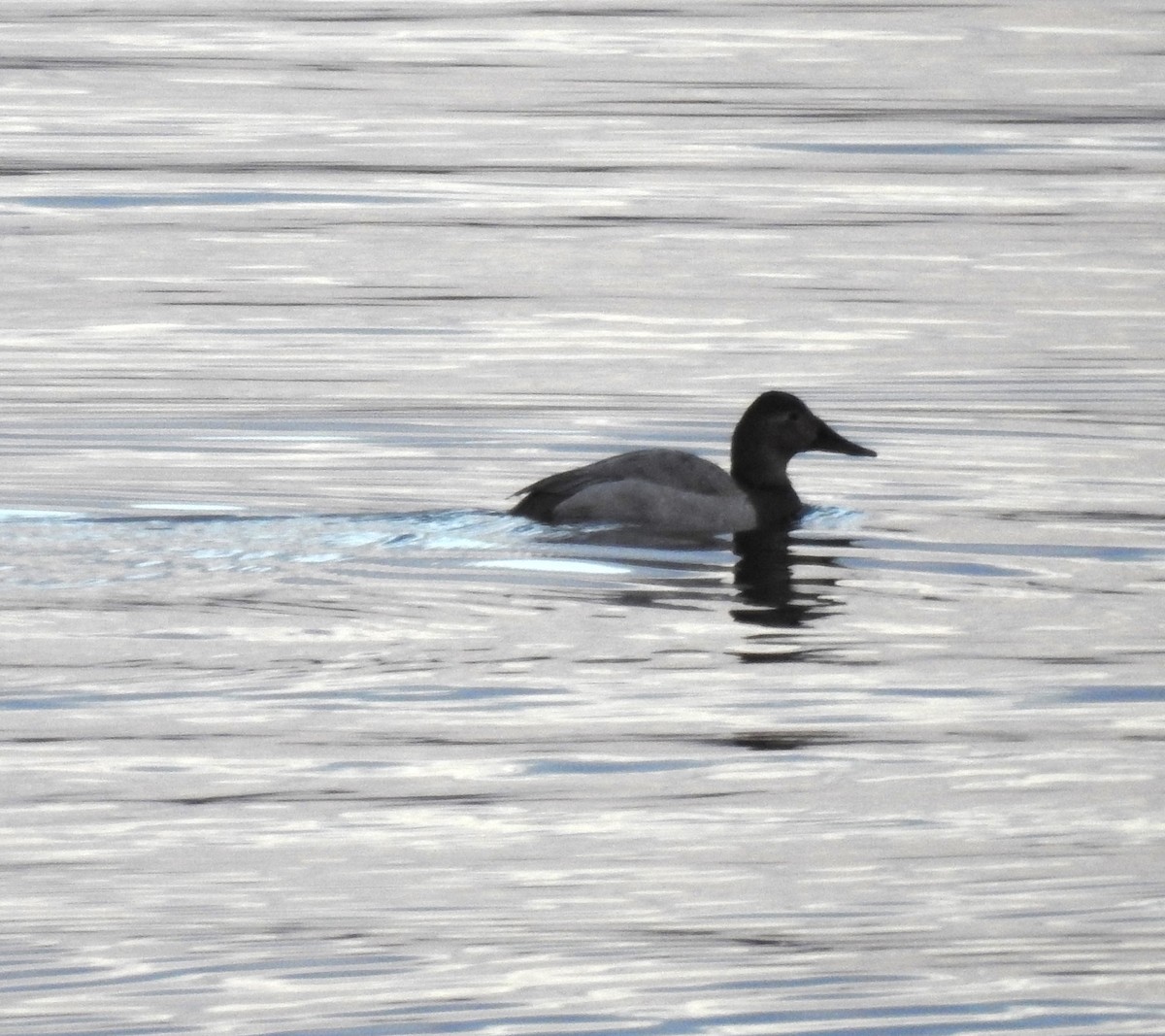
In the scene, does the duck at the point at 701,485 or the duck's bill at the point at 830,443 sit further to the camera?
the duck's bill at the point at 830,443

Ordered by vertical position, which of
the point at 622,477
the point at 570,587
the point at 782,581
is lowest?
the point at 782,581

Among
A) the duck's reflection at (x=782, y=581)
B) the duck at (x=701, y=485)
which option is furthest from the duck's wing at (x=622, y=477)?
the duck's reflection at (x=782, y=581)

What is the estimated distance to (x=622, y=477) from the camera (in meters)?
11.6

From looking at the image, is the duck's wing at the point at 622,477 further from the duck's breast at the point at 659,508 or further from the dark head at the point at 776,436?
the dark head at the point at 776,436

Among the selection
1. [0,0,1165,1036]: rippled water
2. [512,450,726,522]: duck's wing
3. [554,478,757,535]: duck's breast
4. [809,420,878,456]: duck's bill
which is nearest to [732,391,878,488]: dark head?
[809,420,878,456]: duck's bill

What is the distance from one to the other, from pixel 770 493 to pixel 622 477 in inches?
48.2

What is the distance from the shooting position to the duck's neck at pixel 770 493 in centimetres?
1235

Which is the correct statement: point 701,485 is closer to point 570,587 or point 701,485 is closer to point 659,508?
point 659,508

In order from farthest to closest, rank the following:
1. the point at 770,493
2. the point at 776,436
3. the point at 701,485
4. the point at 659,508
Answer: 1. the point at 776,436
2. the point at 770,493
3. the point at 701,485
4. the point at 659,508

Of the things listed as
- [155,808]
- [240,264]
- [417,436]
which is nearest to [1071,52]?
[240,264]

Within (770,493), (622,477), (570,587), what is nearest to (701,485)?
(622,477)

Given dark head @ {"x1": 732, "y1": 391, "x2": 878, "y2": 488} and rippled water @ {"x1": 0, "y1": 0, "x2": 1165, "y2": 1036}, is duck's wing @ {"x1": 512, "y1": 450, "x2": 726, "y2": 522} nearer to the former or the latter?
rippled water @ {"x1": 0, "y1": 0, "x2": 1165, "y2": 1036}

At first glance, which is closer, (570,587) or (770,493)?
(570,587)

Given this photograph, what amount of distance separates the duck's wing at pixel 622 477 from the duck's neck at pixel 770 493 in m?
0.50
